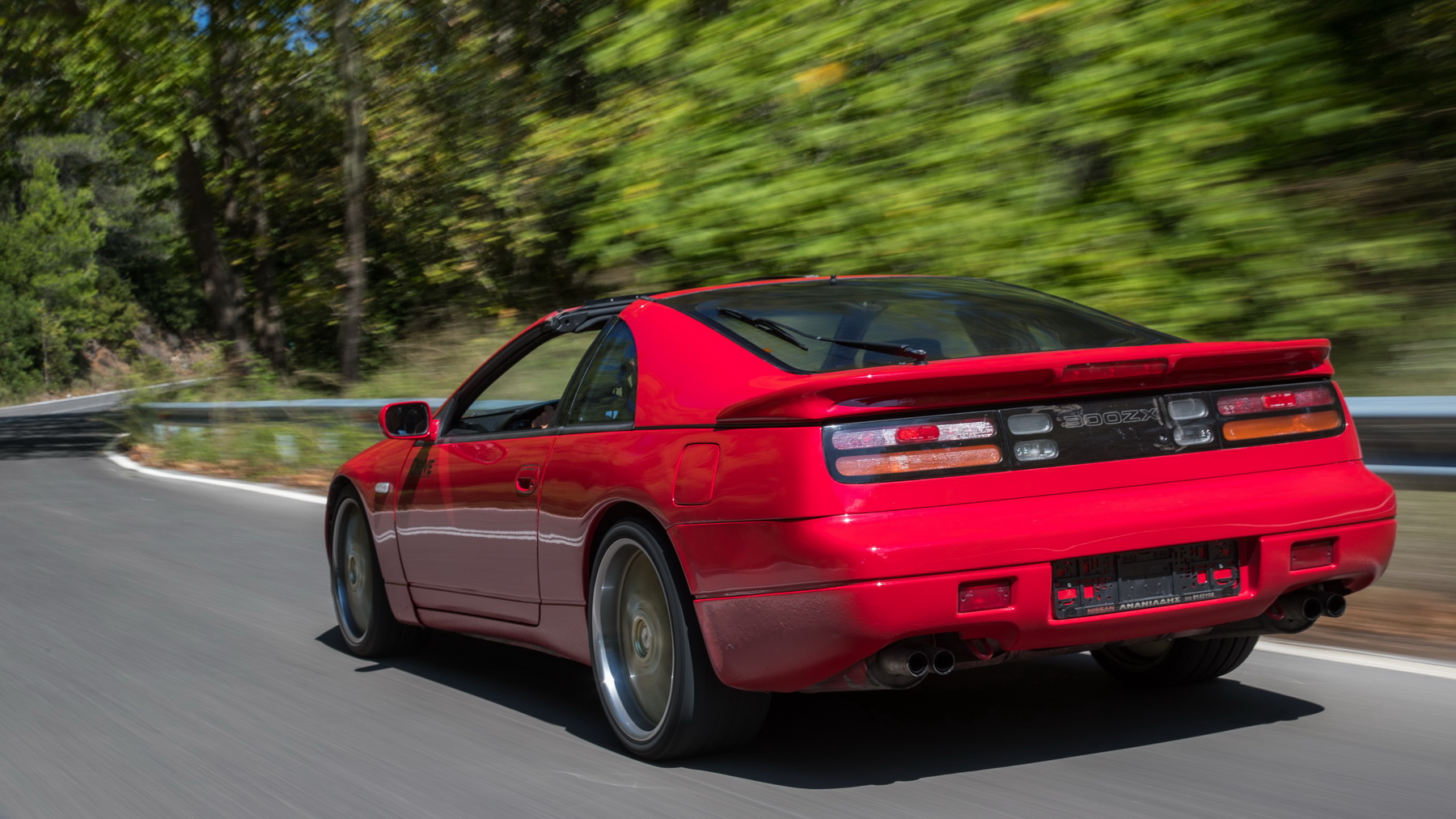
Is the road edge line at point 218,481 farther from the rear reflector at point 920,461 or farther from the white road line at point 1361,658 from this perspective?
the rear reflector at point 920,461

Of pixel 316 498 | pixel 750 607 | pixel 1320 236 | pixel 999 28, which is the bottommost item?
pixel 316 498

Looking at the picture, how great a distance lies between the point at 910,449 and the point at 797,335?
857 mm

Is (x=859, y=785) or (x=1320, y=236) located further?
(x=1320, y=236)

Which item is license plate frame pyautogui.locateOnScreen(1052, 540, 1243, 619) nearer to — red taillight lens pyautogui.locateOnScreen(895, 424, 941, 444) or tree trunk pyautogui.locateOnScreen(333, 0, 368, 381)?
red taillight lens pyautogui.locateOnScreen(895, 424, 941, 444)

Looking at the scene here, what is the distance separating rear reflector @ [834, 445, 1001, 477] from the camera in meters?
3.57

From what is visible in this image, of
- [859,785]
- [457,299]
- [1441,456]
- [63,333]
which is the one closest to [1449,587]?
[1441,456]

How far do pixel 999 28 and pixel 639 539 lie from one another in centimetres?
704

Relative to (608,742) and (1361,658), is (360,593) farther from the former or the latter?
(1361,658)

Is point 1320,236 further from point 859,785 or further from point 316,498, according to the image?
point 316,498

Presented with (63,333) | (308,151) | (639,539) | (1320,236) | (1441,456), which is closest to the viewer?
(639,539)

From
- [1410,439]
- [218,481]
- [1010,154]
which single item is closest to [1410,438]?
[1410,439]

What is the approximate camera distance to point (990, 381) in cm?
363

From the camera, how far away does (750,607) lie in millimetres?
3707

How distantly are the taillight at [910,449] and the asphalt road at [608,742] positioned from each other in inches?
32.3
